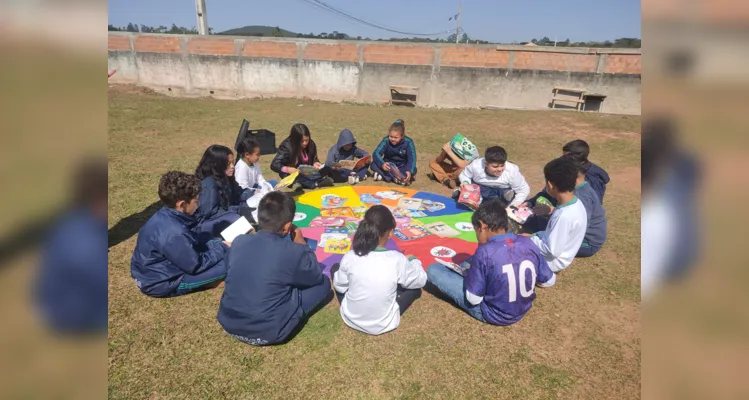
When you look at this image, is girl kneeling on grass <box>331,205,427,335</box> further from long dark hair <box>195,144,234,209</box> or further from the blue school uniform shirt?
long dark hair <box>195,144,234,209</box>

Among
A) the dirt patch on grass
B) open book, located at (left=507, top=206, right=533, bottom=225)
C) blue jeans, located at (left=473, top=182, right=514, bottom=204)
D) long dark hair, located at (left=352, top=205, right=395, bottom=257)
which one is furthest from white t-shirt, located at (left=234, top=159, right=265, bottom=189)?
the dirt patch on grass

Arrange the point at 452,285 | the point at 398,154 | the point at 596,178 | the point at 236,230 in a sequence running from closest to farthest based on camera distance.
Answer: the point at 452,285
the point at 236,230
the point at 596,178
the point at 398,154

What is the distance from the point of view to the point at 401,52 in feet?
66.0

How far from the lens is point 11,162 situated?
583 millimetres

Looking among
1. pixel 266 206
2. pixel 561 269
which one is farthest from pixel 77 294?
pixel 561 269

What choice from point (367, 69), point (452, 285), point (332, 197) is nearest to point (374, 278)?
point (452, 285)

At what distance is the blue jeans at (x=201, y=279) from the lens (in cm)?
446

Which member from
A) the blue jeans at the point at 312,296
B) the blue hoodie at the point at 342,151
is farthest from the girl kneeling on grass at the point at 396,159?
the blue jeans at the point at 312,296

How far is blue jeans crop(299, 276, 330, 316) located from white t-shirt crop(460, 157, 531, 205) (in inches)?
138

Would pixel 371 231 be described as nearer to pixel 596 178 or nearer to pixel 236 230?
pixel 236 230

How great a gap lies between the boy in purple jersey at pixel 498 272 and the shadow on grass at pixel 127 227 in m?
4.79

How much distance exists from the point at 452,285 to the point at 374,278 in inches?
44.1

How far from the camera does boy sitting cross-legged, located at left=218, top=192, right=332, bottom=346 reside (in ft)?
11.8

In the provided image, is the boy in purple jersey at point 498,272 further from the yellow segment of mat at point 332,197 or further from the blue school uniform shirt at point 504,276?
the yellow segment of mat at point 332,197
